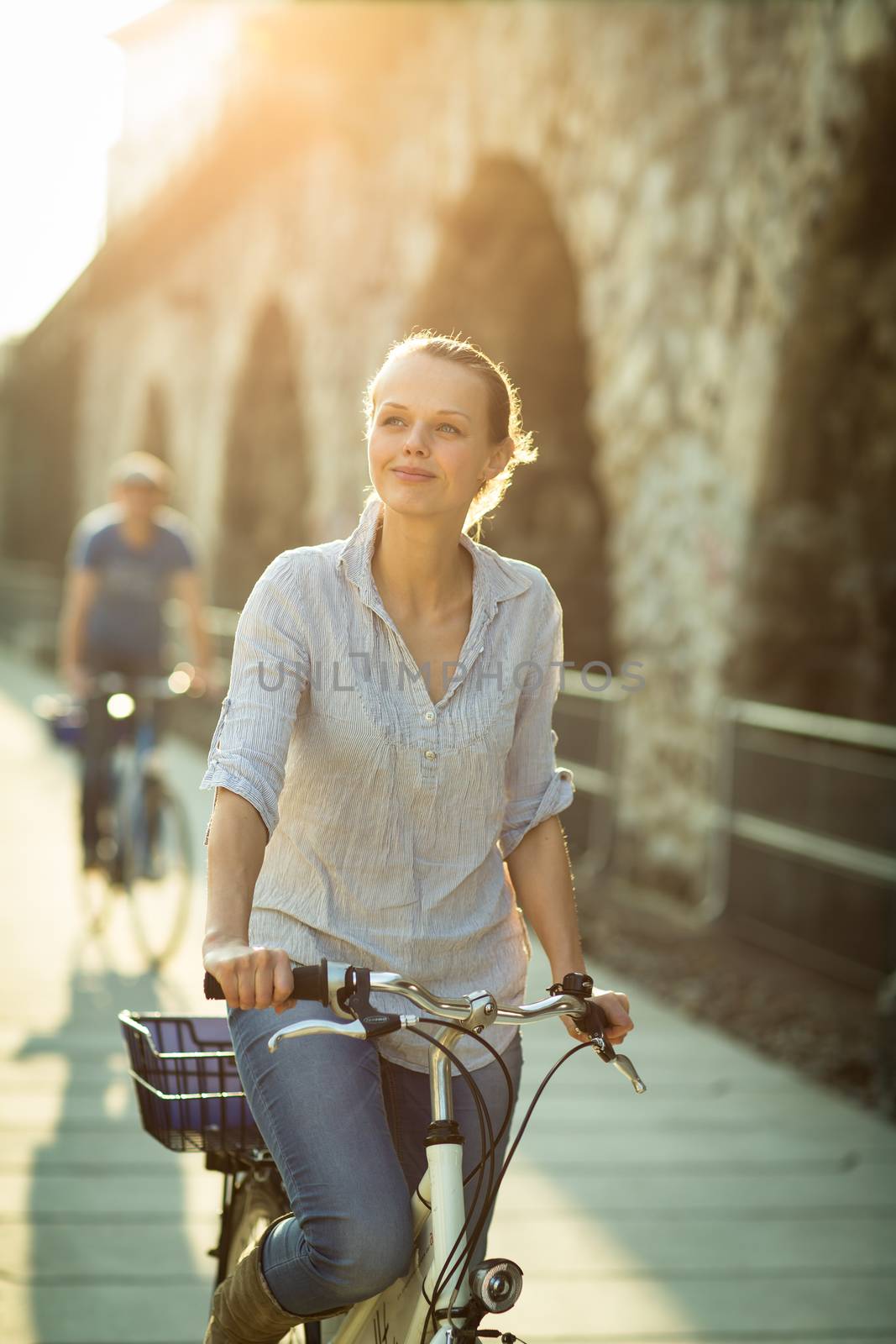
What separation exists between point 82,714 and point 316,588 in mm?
4559

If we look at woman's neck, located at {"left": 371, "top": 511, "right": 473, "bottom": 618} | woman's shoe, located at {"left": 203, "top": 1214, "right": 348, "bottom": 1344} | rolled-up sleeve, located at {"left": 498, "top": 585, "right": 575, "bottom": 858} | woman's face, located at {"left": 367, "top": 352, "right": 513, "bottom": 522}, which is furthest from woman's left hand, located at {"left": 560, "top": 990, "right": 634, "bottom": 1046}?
woman's face, located at {"left": 367, "top": 352, "right": 513, "bottom": 522}

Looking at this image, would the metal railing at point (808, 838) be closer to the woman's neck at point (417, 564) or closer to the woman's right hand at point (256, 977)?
the woman's neck at point (417, 564)

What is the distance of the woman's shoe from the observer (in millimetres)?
2281

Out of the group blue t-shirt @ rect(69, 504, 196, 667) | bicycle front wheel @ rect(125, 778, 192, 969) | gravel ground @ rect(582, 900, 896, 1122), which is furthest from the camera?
blue t-shirt @ rect(69, 504, 196, 667)

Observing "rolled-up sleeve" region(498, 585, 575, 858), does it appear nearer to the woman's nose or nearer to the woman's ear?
the woman's ear

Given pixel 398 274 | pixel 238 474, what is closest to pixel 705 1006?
pixel 398 274

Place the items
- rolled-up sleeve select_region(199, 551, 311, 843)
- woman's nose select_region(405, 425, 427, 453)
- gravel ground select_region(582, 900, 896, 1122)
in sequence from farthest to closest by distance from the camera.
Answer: gravel ground select_region(582, 900, 896, 1122) → woman's nose select_region(405, 425, 427, 453) → rolled-up sleeve select_region(199, 551, 311, 843)

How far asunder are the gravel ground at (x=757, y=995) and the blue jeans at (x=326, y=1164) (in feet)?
9.81

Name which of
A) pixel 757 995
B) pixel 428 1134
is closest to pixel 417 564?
pixel 428 1134

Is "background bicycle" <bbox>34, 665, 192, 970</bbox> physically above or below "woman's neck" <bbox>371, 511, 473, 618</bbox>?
below

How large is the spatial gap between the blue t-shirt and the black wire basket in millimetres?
4253

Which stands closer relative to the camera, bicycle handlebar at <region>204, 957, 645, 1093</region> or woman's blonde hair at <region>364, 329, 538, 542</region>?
bicycle handlebar at <region>204, 957, 645, 1093</region>

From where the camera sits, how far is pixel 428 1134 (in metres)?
2.10

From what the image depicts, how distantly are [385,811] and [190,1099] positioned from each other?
55 cm
